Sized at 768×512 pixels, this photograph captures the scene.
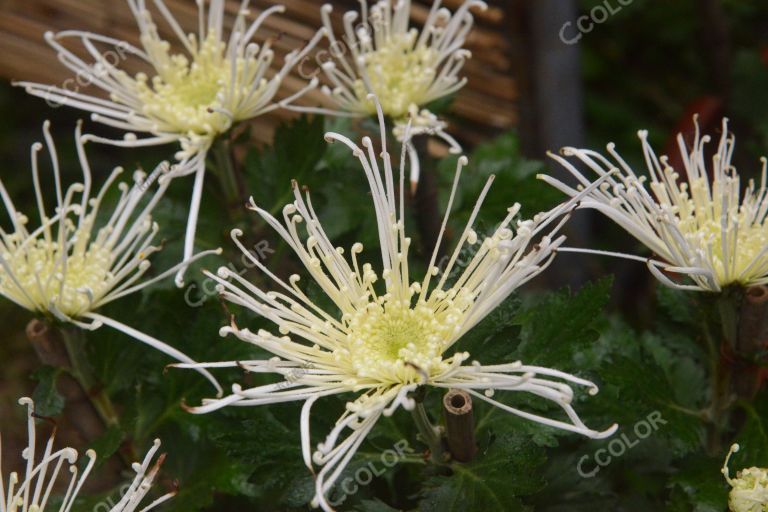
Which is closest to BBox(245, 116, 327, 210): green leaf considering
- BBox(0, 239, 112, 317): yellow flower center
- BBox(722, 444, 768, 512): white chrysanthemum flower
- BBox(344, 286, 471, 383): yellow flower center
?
BBox(0, 239, 112, 317): yellow flower center

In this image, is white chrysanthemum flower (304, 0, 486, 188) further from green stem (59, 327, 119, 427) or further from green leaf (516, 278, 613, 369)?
green stem (59, 327, 119, 427)

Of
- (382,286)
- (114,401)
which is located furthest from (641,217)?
(114,401)

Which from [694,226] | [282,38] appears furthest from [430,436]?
[282,38]

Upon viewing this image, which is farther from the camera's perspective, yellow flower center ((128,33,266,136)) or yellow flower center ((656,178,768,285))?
yellow flower center ((128,33,266,136))

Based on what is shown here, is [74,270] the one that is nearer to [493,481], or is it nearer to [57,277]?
[57,277]

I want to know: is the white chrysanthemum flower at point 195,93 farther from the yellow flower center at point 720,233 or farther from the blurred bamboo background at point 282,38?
the yellow flower center at point 720,233

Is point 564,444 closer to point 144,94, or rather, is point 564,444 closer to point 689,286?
point 689,286
